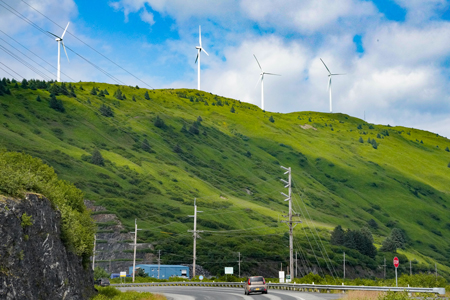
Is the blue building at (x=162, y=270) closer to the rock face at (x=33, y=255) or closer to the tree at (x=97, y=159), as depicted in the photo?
the tree at (x=97, y=159)

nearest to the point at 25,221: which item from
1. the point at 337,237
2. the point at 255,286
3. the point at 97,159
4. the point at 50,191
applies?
the point at 50,191

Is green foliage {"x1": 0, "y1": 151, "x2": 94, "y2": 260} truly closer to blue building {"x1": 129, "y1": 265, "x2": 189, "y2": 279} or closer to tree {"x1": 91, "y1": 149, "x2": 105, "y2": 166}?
blue building {"x1": 129, "y1": 265, "x2": 189, "y2": 279}

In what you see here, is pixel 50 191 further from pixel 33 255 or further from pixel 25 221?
pixel 25 221

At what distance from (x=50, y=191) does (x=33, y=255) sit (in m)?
6.97

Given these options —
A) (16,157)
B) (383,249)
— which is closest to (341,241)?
(383,249)

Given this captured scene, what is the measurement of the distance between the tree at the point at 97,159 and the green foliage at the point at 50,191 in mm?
157659

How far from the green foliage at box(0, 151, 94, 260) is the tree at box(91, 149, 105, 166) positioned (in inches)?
6207

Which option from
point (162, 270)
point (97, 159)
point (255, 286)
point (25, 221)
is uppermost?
point (97, 159)

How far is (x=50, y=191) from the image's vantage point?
28781 mm

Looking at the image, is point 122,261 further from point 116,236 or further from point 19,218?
point 19,218

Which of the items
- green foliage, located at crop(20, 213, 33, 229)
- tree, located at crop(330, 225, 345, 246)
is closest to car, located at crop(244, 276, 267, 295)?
green foliage, located at crop(20, 213, 33, 229)

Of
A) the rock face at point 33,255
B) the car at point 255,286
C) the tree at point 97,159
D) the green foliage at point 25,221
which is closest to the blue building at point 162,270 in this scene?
the tree at point 97,159

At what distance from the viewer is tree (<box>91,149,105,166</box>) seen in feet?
632

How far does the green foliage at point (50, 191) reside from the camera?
22688 mm
